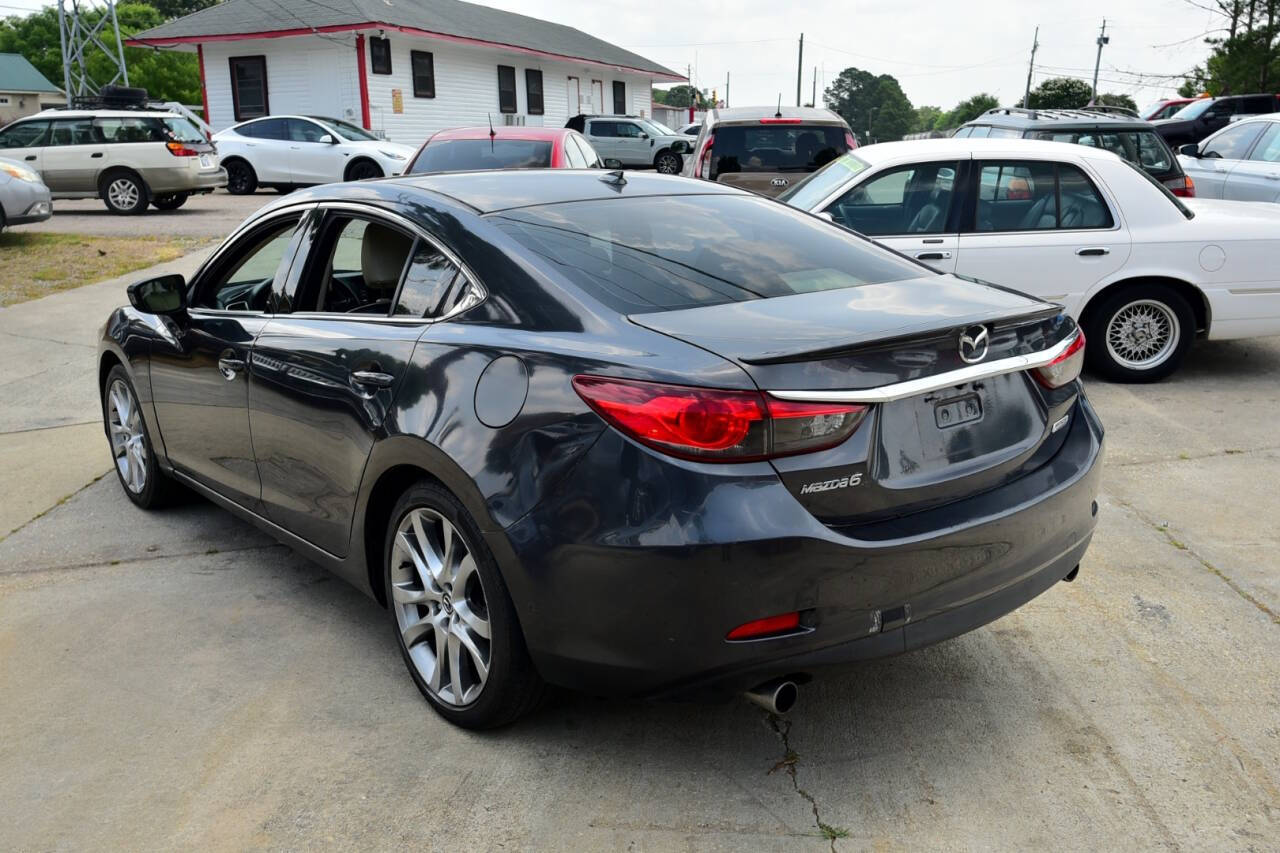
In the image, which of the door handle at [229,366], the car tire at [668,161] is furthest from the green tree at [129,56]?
the door handle at [229,366]

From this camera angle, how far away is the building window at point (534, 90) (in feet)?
125

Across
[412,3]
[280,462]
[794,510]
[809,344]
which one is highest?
[412,3]

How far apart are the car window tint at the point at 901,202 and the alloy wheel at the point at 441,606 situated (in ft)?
15.9

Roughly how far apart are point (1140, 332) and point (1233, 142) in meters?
6.85

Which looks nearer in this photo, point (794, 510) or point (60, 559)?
point (794, 510)

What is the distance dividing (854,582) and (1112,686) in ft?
→ 4.24

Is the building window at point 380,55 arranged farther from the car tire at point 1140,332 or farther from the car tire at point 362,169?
the car tire at point 1140,332

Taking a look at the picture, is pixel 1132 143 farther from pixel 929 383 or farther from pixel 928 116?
pixel 928 116

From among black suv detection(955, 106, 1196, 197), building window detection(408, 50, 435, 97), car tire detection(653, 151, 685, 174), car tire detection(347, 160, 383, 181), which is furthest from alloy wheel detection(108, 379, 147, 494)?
building window detection(408, 50, 435, 97)

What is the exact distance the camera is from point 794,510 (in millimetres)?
2766

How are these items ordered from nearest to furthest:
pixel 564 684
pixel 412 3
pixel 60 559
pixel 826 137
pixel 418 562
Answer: pixel 564 684 → pixel 418 562 → pixel 60 559 → pixel 826 137 → pixel 412 3

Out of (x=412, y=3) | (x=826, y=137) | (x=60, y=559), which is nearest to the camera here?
(x=60, y=559)

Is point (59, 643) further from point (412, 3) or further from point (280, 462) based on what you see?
point (412, 3)

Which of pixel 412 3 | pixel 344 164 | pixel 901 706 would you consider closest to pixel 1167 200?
pixel 901 706
